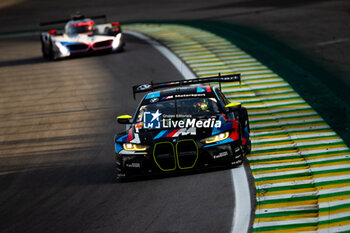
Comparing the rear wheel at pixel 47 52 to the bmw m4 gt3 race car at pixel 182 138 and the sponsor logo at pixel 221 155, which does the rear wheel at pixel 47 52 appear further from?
the sponsor logo at pixel 221 155

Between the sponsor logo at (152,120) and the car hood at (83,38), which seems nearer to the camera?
the sponsor logo at (152,120)

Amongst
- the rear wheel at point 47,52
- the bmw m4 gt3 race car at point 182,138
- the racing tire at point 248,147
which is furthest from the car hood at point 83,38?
the racing tire at point 248,147

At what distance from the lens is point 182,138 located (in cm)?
1093

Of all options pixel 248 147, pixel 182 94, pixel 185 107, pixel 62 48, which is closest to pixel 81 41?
pixel 62 48

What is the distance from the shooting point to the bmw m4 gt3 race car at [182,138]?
10.9 meters

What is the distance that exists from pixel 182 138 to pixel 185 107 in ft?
4.14

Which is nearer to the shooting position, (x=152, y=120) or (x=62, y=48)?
(x=152, y=120)

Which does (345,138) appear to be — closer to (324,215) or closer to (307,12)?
(324,215)

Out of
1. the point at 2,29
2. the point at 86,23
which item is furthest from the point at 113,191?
the point at 2,29

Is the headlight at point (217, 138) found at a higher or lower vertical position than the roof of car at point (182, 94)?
lower

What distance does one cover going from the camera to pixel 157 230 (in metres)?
8.55

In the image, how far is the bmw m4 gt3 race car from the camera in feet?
35.7

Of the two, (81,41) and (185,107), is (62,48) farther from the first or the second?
(185,107)

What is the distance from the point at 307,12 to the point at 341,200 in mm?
25870
